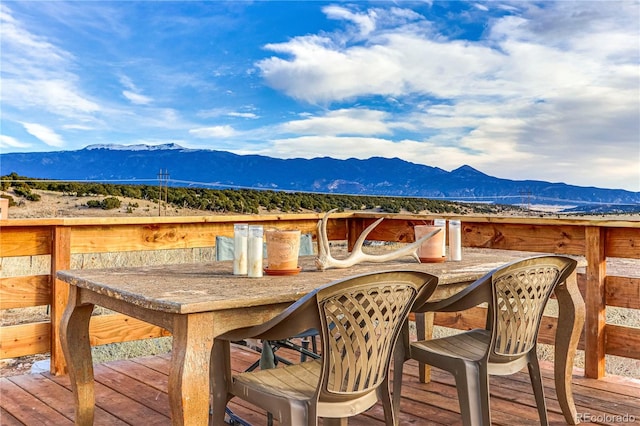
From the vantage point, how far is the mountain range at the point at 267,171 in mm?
8094

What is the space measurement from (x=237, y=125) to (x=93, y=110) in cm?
484

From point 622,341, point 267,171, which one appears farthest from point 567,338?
point 267,171

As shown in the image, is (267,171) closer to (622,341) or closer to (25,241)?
(25,241)

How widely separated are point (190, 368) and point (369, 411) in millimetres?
1415

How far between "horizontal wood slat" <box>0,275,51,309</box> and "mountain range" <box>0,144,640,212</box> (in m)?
2.17

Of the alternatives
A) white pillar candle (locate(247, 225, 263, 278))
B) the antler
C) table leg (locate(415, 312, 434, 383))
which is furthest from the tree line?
white pillar candle (locate(247, 225, 263, 278))

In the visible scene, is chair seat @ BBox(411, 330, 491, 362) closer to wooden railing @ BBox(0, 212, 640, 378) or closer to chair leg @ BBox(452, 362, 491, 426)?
chair leg @ BBox(452, 362, 491, 426)

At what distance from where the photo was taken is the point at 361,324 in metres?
1.59

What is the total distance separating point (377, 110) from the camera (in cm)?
1485

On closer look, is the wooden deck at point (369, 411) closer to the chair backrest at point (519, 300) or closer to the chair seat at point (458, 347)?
the chair seat at point (458, 347)

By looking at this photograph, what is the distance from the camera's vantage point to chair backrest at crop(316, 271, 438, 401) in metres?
1.53

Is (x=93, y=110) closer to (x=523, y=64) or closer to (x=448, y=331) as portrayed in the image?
(x=523, y=64)

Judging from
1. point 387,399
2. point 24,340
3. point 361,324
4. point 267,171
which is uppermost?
point 267,171

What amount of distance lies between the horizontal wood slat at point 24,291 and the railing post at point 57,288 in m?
0.05
